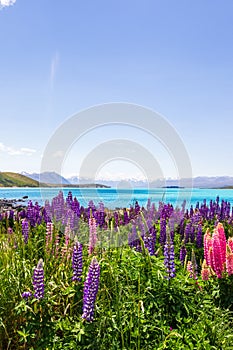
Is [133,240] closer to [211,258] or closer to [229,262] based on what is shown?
[211,258]

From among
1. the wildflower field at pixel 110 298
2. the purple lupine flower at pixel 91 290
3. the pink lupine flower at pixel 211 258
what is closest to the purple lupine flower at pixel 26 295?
the wildflower field at pixel 110 298

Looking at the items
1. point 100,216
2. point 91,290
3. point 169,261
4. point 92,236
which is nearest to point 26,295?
point 91,290

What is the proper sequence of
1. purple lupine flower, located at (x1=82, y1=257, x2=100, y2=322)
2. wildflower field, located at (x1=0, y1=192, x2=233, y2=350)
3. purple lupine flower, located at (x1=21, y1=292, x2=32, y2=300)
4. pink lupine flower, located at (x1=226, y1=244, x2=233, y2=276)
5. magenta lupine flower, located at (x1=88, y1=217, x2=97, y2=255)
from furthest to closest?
1. pink lupine flower, located at (x1=226, y1=244, x2=233, y2=276)
2. magenta lupine flower, located at (x1=88, y1=217, x2=97, y2=255)
3. purple lupine flower, located at (x1=21, y1=292, x2=32, y2=300)
4. wildflower field, located at (x1=0, y1=192, x2=233, y2=350)
5. purple lupine flower, located at (x1=82, y1=257, x2=100, y2=322)

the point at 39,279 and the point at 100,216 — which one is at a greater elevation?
the point at 100,216

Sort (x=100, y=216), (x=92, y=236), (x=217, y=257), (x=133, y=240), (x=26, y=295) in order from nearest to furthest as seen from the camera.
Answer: (x=26, y=295), (x=92, y=236), (x=217, y=257), (x=133, y=240), (x=100, y=216)

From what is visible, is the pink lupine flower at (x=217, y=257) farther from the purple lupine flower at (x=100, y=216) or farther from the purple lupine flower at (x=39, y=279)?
the purple lupine flower at (x=39, y=279)

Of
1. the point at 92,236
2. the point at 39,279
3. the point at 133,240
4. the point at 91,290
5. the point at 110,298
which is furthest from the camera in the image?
the point at 133,240

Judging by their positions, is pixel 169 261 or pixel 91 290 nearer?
pixel 91 290

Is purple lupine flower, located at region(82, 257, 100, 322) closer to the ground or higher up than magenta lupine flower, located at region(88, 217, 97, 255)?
closer to the ground

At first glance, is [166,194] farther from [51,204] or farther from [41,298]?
[41,298]

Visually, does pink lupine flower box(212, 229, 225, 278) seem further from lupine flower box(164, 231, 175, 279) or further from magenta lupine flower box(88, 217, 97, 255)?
magenta lupine flower box(88, 217, 97, 255)

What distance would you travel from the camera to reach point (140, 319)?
9.95ft

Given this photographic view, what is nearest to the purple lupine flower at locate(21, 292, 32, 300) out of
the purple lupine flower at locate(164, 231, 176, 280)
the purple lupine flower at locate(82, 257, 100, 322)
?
the purple lupine flower at locate(82, 257, 100, 322)

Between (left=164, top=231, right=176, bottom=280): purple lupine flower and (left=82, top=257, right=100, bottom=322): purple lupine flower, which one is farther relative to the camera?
(left=164, top=231, right=176, bottom=280): purple lupine flower
